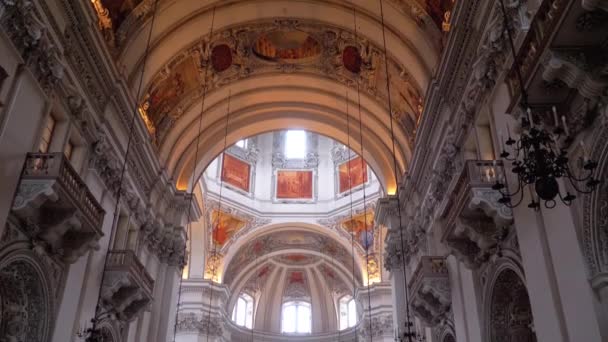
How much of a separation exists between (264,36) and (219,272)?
554 inches

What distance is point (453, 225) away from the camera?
370 inches

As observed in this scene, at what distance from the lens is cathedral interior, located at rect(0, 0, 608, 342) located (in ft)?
20.7

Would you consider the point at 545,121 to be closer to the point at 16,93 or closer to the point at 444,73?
the point at 444,73

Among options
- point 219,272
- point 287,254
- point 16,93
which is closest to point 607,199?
point 16,93

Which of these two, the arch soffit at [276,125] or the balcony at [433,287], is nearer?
the balcony at [433,287]

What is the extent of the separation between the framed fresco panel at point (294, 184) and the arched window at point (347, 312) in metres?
6.70

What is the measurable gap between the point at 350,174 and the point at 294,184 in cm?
296

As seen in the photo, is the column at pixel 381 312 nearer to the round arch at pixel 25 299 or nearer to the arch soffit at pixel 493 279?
the arch soffit at pixel 493 279

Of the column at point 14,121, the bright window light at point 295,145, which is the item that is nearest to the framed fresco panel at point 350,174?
the bright window light at point 295,145

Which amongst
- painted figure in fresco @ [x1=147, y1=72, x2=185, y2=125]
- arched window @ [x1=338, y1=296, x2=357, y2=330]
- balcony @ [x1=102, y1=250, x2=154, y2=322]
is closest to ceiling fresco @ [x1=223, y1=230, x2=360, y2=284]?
arched window @ [x1=338, y1=296, x2=357, y2=330]

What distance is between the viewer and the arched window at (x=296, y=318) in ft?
101

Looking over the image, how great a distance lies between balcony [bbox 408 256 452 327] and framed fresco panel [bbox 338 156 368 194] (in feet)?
48.2

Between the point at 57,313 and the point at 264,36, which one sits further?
the point at 264,36

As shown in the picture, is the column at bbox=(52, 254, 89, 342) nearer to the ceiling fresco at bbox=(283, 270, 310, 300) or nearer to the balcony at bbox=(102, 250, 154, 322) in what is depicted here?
the balcony at bbox=(102, 250, 154, 322)
